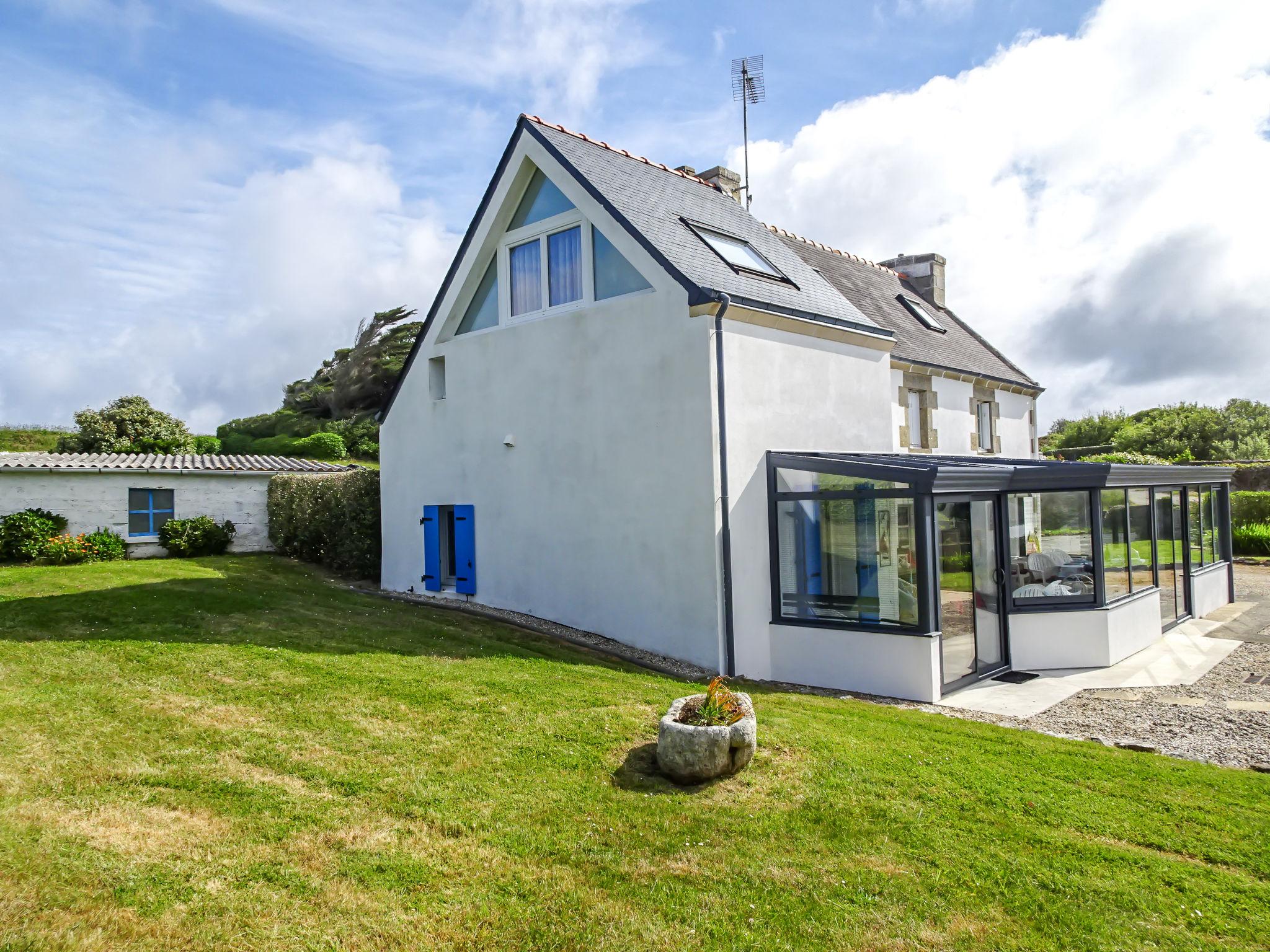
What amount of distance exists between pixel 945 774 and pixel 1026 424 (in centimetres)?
1689

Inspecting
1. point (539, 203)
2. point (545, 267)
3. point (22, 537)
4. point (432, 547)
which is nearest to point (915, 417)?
point (545, 267)

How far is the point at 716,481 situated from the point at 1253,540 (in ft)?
73.3

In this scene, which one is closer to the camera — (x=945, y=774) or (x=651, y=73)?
(x=945, y=774)

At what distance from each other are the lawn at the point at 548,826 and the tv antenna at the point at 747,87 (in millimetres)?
14649

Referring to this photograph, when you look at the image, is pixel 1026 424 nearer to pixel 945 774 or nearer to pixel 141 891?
pixel 945 774

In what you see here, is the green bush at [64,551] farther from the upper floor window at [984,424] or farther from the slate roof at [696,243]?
the upper floor window at [984,424]

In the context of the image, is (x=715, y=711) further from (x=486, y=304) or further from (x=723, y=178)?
(x=723, y=178)

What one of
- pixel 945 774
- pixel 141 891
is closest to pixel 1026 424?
pixel 945 774

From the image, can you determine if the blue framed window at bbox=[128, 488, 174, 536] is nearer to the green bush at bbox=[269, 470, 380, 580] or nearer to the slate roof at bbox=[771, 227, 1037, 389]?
the green bush at bbox=[269, 470, 380, 580]

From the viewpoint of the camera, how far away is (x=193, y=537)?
19125 millimetres

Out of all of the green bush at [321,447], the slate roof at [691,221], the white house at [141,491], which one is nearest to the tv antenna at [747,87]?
the slate roof at [691,221]

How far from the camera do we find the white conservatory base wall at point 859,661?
8.96m

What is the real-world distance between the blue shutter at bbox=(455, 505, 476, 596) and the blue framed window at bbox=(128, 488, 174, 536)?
10.0 meters

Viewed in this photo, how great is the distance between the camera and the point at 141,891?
154 inches
